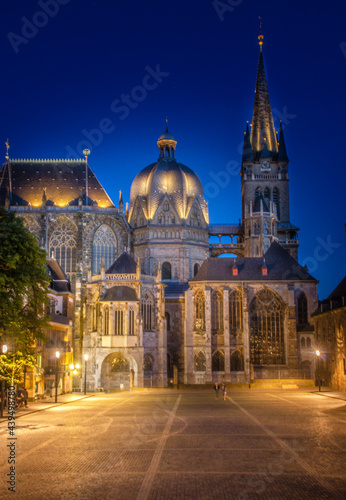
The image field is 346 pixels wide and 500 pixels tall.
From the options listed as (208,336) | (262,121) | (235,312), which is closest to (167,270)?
(235,312)

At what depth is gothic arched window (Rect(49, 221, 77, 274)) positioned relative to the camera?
7612cm

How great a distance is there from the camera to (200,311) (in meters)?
71.1

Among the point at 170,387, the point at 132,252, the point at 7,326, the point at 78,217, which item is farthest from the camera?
the point at 132,252

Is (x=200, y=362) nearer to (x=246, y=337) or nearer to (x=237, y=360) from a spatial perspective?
(x=237, y=360)

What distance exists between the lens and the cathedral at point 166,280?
65.7m

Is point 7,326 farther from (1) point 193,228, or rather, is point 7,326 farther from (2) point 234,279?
(1) point 193,228

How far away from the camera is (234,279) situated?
71812 millimetres

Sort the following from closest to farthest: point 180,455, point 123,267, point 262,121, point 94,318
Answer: point 180,455 < point 94,318 < point 123,267 < point 262,121

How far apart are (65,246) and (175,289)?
15.1 meters

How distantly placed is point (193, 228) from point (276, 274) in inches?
606

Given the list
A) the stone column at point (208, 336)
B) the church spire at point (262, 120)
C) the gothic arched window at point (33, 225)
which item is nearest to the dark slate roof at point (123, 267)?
the stone column at point (208, 336)

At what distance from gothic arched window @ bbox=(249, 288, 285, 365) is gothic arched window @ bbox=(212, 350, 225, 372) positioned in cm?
367

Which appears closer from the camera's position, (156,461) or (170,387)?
(156,461)

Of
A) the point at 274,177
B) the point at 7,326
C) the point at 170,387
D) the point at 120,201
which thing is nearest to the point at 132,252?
the point at 120,201
